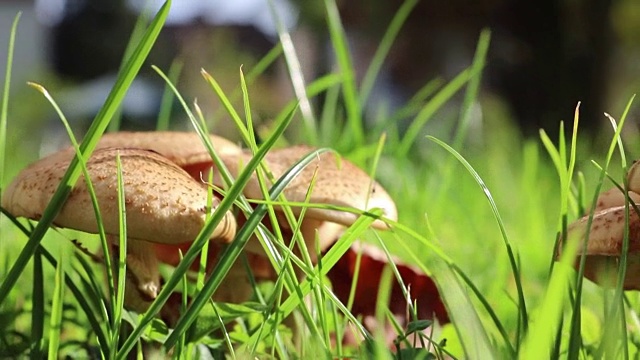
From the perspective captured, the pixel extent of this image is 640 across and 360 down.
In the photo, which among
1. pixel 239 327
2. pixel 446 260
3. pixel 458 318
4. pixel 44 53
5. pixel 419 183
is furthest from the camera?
pixel 44 53

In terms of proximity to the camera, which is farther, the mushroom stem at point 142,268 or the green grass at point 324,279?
the mushroom stem at point 142,268

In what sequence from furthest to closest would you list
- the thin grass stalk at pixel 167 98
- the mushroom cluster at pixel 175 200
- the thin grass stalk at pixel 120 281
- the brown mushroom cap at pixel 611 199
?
1. the thin grass stalk at pixel 167 98
2. the brown mushroom cap at pixel 611 199
3. the mushroom cluster at pixel 175 200
4. the thin grass stalk at pixel 120 281

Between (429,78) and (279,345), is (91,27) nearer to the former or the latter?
(429,78)

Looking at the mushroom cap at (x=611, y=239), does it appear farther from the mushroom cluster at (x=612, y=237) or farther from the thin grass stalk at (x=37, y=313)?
the thin grass stalk at (x=37, y=313)

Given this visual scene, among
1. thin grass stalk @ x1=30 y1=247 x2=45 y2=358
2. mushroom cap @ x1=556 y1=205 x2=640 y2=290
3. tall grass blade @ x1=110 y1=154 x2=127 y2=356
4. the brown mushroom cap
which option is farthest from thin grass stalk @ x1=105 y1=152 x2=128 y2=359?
the brown mushroom cap

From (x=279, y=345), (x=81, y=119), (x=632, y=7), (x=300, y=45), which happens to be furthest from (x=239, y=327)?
(x=300, y=45)

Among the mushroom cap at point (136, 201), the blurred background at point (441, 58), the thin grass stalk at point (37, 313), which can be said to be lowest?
the thin grass stalk at point (37, 313)

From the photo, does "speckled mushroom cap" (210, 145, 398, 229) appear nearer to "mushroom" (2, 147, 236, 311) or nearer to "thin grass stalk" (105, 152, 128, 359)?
"mushroom" (2, 147, 236, 311)

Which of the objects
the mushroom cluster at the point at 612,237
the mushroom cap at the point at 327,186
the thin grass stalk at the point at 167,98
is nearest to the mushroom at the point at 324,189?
the mushroom cap at the point at 327,186
